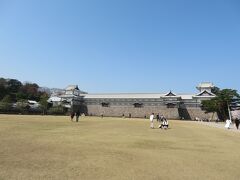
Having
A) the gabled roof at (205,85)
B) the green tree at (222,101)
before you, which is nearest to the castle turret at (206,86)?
the gabled roof at (205,85)

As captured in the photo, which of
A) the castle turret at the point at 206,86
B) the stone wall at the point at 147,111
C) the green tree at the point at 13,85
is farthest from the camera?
the green tree at the point at 13,85

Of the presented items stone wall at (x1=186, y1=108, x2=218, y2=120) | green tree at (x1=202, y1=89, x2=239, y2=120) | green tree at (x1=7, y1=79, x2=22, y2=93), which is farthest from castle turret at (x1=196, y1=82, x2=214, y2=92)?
green tree at (x1=7, y1=79, x2=22, y2=93)

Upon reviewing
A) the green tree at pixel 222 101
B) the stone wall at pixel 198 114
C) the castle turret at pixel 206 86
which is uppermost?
the castle turret at pixel 206 86

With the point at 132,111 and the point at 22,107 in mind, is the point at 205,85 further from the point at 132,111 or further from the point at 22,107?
the point at 22,107

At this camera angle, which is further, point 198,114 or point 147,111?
point 147,111

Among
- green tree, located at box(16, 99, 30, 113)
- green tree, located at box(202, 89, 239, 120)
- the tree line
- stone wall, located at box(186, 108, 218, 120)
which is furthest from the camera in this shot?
stone wall, located at box(186, 108, 218, 120)

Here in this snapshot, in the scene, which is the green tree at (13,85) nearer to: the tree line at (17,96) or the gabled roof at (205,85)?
the tree line at (17,96)

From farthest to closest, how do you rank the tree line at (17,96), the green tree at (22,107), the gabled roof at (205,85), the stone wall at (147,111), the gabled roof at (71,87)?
the gabled roof at (71,87) < the gabled roof at (205,85) < the stone wall at (147,111) < the green tree at (22,107) < the tree line at (17,96)

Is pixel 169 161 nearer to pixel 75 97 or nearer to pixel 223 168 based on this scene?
pixel 223 168

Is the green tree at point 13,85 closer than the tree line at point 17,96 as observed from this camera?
No

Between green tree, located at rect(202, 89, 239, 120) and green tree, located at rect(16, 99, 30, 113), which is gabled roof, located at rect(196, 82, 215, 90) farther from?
green tree, located at rect(16, 99, 30, 113)

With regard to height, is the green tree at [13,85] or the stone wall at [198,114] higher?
the green tree at [13,85]

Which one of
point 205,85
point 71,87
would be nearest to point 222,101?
point 205,85

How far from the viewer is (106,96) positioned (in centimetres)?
10669
